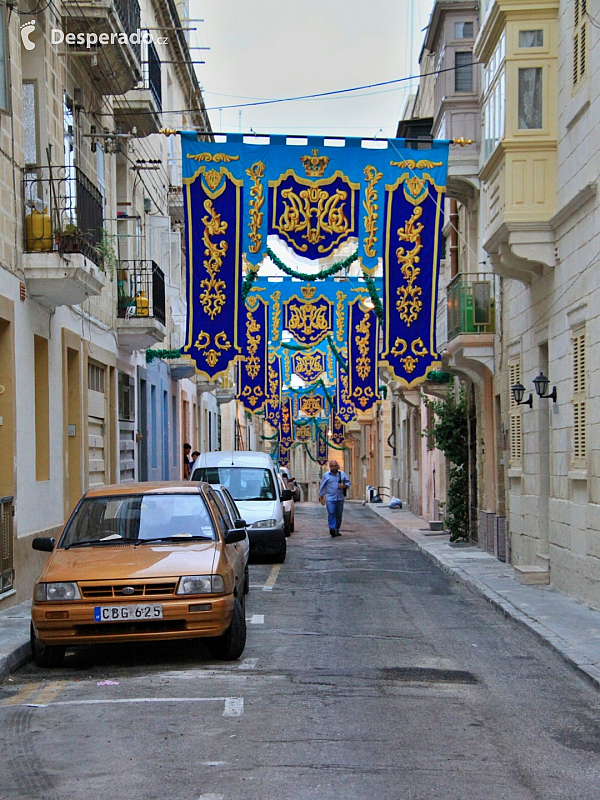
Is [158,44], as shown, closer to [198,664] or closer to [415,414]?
[415,414]

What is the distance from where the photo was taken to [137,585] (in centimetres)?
857

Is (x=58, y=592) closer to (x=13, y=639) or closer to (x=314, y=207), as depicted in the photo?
(x=13, y=639)

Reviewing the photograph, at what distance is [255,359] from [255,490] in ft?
27.7

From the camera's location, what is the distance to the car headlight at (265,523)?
18125mm

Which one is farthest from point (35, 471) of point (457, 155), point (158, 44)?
point (158, 44)

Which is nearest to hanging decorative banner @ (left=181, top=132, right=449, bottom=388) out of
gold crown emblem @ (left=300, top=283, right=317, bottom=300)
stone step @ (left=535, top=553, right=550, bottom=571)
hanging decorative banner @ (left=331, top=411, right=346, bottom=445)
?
stone step @ (left=535, top=553, right=550, bottom=571)

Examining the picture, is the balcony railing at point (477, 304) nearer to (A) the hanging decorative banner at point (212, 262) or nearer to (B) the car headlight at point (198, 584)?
(A) the hanging decorative banner at point (212, 262)

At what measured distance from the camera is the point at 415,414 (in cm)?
3584

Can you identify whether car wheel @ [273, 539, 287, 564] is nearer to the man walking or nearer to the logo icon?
the man walking

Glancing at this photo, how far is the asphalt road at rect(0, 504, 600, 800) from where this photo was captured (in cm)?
548

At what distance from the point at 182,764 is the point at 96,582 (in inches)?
120

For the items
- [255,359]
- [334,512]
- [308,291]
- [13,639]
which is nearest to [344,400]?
[255,359]

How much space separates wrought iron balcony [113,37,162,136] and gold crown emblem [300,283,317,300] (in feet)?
21.1

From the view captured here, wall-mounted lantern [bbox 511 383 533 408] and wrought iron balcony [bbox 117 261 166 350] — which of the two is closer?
wall-mounted lantern [bbox 511 383 533 408]
